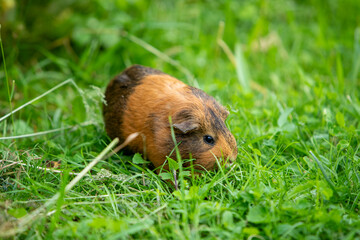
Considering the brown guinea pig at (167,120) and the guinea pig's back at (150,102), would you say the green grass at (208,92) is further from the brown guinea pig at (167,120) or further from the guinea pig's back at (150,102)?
the guinea pig's back at (150,102)

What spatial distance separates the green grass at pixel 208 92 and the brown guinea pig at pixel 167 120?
0.20m

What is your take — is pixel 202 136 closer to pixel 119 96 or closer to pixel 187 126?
pixel 187 126

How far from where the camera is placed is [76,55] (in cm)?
612

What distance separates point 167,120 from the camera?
336cm

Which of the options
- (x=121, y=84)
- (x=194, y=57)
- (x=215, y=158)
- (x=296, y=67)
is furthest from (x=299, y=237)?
(x=194, y=57)

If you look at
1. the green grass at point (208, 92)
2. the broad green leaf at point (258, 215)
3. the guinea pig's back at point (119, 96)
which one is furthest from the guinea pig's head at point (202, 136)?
the guinea pig's back at point (119, 96)

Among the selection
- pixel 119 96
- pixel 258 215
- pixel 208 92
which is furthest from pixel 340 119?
pixel 119 96

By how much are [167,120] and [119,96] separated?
0.86m

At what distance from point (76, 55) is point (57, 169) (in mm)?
3338

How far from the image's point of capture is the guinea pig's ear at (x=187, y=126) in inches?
125

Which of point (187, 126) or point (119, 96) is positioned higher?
point (119, 96)

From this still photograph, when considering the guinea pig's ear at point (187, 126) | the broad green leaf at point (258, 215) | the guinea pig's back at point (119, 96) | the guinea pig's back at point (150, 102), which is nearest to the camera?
the broad green leaf at point (258, 215)

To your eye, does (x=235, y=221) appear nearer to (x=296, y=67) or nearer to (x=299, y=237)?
(x=299, y=237)

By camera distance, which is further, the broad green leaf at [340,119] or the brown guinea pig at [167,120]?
the broad green leaf at [340,119]
